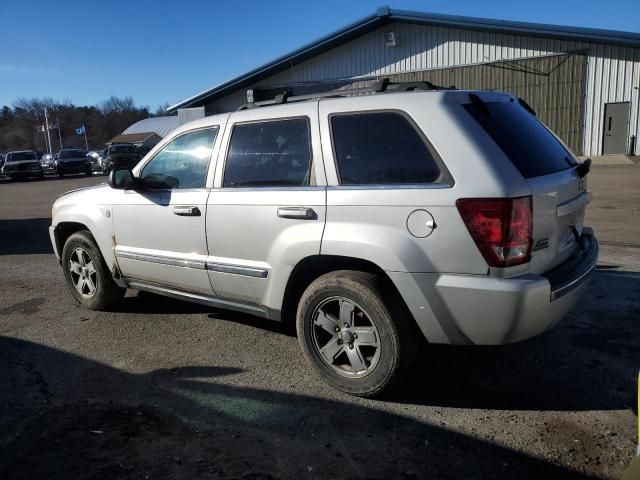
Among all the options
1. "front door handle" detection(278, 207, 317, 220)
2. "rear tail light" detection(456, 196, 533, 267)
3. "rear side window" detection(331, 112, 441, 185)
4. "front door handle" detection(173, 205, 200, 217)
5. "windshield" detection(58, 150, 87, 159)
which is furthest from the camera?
"windshield" detection(58, 150, 87, 159)

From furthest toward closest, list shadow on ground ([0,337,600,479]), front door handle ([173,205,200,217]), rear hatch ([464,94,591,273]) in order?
front door handle ([173,205,200,217]), rear hatch ([464,94,591,273]), shadow on ground ([0,337,600,479])

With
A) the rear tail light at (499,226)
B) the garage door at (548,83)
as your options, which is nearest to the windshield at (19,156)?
the garage door at (548,83)

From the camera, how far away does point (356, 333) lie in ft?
10.9

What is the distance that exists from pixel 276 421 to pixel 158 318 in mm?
2330

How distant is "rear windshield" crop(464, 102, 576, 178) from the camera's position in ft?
10.0

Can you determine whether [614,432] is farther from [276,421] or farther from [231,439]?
[231,439]

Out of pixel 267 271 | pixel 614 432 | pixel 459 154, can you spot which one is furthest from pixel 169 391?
pixel 614 432

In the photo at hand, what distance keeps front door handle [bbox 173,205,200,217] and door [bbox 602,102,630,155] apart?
22194mm

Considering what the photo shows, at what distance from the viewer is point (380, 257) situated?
309 cm

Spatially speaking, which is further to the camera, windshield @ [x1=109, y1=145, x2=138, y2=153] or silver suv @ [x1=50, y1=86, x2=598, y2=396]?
windshield @ [x1=109, y1=145, x2=138, y2=153]

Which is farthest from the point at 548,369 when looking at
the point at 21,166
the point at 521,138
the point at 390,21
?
the point at 21,166

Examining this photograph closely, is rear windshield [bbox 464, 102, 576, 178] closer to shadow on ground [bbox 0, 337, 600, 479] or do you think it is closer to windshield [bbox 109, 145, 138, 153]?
shadow on ground [bbox 0, 337, 600, 479]

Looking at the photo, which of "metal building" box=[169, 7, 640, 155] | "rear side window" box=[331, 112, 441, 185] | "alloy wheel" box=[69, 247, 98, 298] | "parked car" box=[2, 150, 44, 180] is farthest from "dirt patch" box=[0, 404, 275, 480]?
"parked car" box=[2, 150, 44, 180]

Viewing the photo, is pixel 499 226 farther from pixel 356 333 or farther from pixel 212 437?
pixel 212 437
